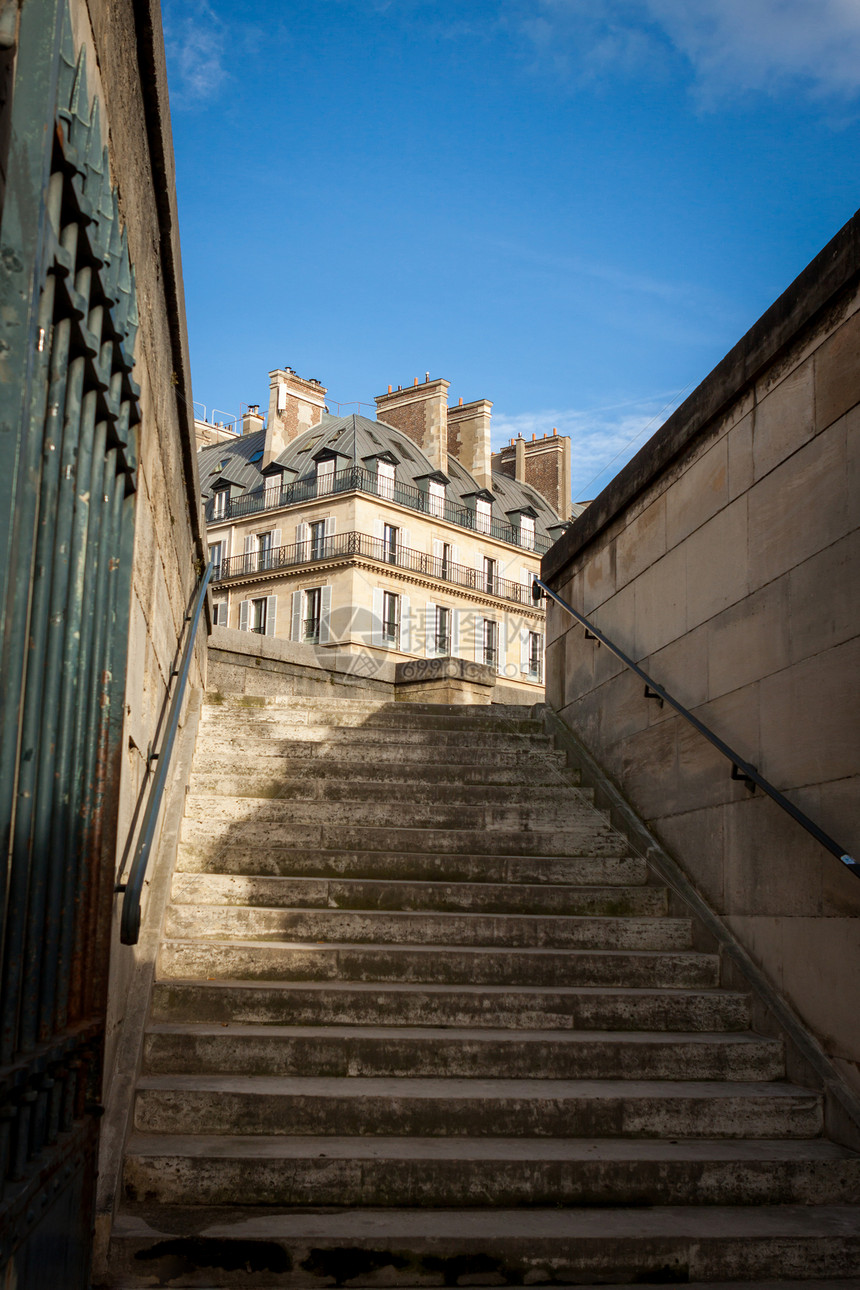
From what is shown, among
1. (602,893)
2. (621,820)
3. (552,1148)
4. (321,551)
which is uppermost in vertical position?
(321,551)

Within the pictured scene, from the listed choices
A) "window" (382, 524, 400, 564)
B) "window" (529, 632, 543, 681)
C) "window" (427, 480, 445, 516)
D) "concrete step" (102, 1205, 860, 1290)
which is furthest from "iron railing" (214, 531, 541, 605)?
"concrete step" (102, 1205, 860, 1290)

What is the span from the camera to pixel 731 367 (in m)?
5.39

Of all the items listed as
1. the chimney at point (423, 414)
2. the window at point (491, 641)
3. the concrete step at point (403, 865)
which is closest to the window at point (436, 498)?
the chimney at point (423, 414)

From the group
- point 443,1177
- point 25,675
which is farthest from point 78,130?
point 443,1177

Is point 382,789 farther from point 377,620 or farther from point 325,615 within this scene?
point 325,615

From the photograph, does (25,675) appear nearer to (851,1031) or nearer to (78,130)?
(78,130)

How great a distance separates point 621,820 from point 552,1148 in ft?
9.05

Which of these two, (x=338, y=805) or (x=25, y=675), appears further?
(x=338, y=805)

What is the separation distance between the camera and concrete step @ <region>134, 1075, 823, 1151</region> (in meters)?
3.76

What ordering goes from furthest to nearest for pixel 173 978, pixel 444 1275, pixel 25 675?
pixel 173 978 < pixel 444 1275 < pixel 25 675

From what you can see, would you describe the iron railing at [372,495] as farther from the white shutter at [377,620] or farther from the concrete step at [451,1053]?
the concrete step at [451,1053]

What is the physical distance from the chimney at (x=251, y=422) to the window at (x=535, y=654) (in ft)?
49.6

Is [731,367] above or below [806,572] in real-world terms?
above

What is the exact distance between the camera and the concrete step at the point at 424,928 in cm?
491
